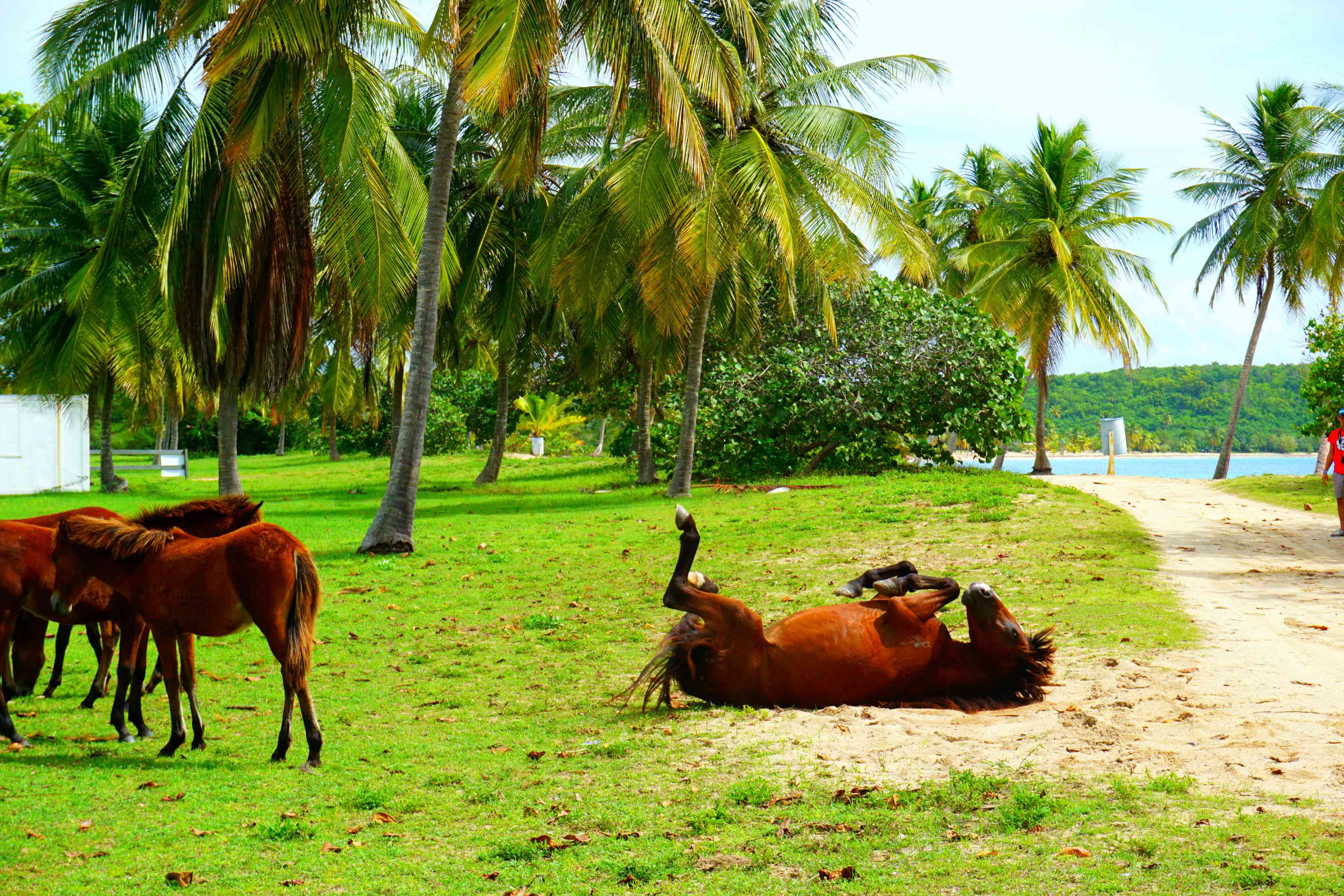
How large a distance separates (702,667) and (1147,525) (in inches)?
455

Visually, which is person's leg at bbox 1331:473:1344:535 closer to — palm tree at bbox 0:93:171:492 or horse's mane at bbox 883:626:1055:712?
horse's mane at bbox 883:626:1055:712

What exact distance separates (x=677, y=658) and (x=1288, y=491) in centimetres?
2123

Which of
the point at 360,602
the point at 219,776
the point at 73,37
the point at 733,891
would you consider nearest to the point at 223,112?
the point at 73,37

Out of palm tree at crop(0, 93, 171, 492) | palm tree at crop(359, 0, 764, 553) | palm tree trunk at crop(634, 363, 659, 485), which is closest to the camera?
palm tree at crop(359, 0, 764, 553)

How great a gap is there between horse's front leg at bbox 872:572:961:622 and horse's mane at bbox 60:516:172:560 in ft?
14.7

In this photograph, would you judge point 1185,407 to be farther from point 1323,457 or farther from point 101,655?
point 101,655

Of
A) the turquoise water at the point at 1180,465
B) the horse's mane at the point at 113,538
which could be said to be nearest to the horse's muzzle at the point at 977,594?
the horse's mane at the point at 113,538

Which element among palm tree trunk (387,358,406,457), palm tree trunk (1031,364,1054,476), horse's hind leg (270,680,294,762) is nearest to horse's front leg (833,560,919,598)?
horse's hind leg (270,680,294,762)

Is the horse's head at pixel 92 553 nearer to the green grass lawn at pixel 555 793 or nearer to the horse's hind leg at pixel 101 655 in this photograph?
the green grass lawn at pixel 555 793

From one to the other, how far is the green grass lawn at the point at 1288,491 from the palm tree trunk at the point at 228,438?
1871cm

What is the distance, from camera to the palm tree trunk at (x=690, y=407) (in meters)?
21.1

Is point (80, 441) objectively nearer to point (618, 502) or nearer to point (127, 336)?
point (127, 336)

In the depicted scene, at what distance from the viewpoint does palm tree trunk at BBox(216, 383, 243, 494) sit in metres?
17.4

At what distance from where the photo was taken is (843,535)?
566 inches
